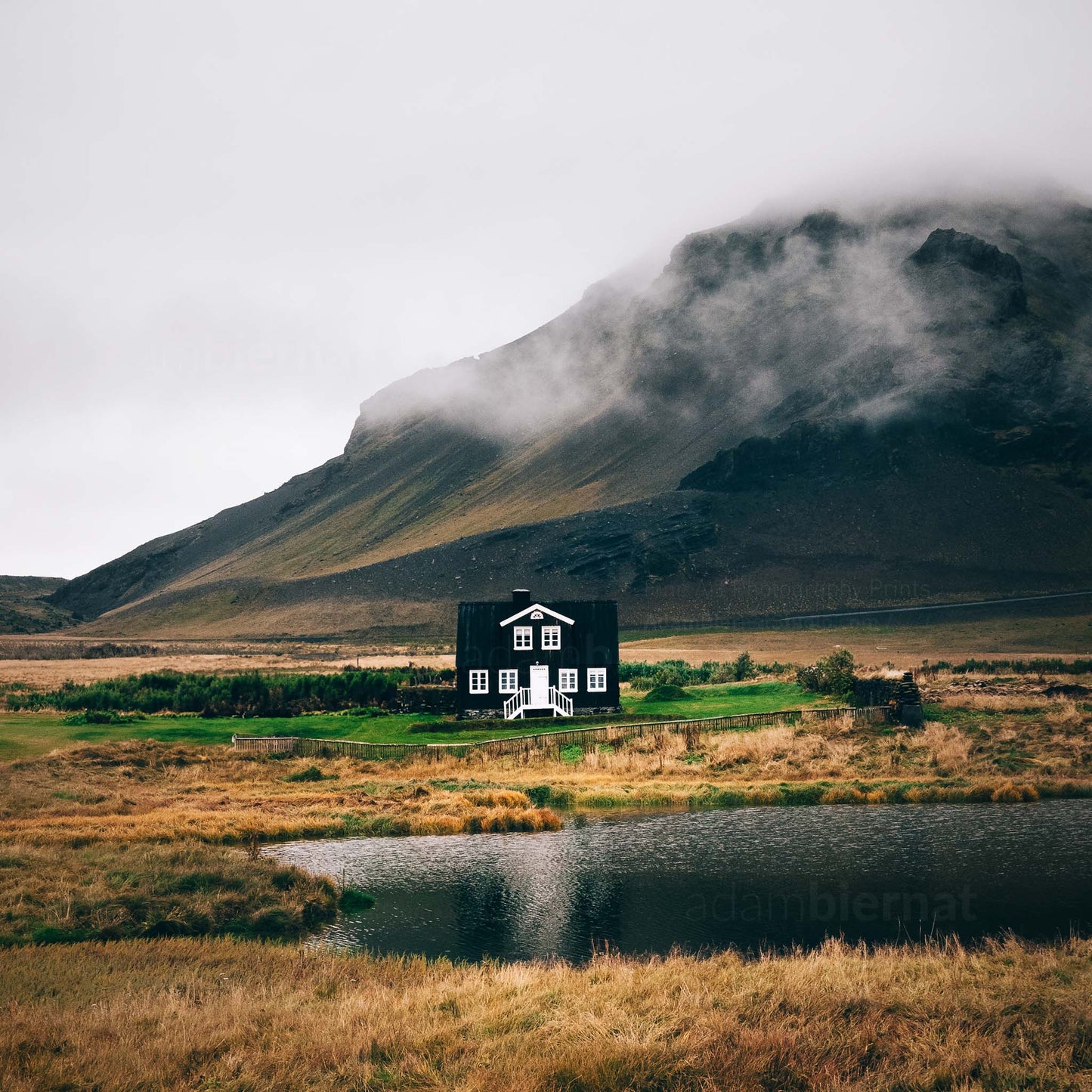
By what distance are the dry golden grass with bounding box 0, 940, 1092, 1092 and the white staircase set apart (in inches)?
1456

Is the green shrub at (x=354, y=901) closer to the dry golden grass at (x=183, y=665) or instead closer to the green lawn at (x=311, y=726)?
the green lawn at (x=311, y=726)

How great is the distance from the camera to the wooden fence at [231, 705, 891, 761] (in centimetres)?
4147

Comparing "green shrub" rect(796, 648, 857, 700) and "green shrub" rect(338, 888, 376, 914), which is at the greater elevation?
"green shrub" rect(796, 648, 857, 700)

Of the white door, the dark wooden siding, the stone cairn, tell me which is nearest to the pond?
the stone cairn

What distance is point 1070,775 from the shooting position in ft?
113

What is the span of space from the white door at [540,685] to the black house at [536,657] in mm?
39

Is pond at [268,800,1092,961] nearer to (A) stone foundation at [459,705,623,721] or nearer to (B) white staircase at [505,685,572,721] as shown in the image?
(A) stone foundation at [459,705,623,721]

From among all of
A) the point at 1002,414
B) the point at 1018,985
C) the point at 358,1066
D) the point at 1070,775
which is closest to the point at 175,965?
the point at 358,1066

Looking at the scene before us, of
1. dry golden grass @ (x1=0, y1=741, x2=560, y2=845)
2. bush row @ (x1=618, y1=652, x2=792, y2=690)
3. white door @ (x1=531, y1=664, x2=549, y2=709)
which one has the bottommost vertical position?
dry golden grass @ (x1=0, y1=741, x2=560, y2=845)

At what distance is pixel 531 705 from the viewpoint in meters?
54.9

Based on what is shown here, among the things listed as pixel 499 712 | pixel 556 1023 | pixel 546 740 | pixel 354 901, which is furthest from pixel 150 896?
pixel 499 712

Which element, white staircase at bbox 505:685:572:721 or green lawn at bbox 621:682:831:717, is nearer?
green lawn at bbox 621:682:831:717

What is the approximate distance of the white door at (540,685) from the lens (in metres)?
55.2

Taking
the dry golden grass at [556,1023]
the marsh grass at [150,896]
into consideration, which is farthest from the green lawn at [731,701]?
the dry golden grass at [556,1023]
